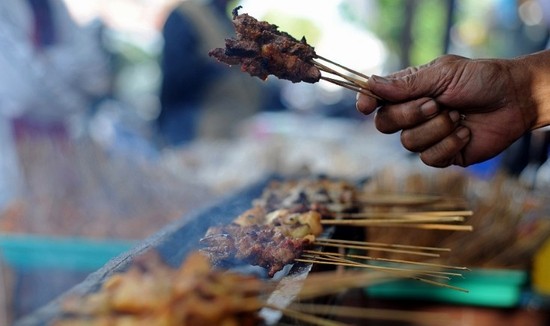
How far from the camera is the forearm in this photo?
290 centimetres

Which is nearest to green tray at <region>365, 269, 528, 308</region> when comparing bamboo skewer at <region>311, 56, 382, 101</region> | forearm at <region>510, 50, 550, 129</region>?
forearm at <region>510, 50, 550, 129</region>

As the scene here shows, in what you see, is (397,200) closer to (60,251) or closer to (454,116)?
(454,116)

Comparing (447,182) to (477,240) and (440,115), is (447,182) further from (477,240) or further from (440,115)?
(440,115)

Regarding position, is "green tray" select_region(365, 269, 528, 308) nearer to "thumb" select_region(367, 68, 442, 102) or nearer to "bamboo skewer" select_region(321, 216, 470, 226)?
"bamboo skewer" select_region(321, 216, 470, 226)

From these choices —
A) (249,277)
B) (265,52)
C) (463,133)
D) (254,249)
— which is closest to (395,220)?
(463,133)

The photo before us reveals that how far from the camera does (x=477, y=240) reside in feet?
13.8

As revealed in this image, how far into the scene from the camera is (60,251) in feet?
14.8

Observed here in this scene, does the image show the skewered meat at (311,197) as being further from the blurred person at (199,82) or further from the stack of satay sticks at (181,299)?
the blurred person at (199,82)

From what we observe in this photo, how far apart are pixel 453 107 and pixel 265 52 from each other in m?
1.00

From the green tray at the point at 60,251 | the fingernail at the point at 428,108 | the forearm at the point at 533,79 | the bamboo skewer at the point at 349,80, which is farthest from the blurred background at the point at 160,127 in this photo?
the forearm at the point at 533,79

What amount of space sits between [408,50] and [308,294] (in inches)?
373

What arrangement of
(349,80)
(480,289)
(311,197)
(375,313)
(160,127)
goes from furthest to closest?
(160,127) → (480,289) → (311,197) → (349,80) → (375,313)

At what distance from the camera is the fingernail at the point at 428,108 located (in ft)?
9.08

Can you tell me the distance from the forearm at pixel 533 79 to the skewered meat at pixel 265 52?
1043 millimetres
